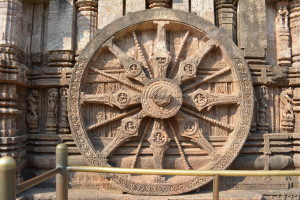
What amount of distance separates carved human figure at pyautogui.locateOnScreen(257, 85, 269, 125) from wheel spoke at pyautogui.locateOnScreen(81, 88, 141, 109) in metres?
2.64

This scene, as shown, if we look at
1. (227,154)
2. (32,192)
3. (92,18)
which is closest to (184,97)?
(227,154)

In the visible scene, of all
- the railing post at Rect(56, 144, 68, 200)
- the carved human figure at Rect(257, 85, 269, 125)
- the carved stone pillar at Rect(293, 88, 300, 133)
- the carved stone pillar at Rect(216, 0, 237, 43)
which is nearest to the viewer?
the railing post at Rect(56, 144, 68, 200)

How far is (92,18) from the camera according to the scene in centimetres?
525

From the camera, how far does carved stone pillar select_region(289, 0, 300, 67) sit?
519 centimetres

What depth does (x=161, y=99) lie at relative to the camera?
4305 mm

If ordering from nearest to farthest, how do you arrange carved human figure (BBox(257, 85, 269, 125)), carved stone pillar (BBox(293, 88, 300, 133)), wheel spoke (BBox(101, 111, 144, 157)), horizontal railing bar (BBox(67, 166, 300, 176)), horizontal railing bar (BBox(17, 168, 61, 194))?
1. horizontal railing bar (BBox(17, 168, 61, 194))
2. horizontal railing bar (BBox(67, 166, 300, 176))
3. wheel spoke (BBox(101, 111, 144, 157))
4. carved human figure (BBox(257, 85, 269, 125))
5. carved stone pillar (BBox(293, 88, 300, 133))

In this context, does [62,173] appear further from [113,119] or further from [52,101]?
[52,101]

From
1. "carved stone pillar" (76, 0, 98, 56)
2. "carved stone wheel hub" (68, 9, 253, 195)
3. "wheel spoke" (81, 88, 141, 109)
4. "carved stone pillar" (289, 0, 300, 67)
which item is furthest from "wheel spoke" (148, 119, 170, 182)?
"carved stone pillar" (289, 0, 300, 67)

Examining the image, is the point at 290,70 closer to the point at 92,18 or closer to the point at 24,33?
the point at 92,18

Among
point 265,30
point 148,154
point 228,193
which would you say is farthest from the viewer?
point 265,30

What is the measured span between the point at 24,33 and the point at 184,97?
3.95 metres

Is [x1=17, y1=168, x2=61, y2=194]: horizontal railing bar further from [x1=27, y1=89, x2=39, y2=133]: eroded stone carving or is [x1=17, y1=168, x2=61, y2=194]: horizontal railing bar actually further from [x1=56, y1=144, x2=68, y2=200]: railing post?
[x1=27, y1=89, x2=39, y2=133]: eroded stone carving

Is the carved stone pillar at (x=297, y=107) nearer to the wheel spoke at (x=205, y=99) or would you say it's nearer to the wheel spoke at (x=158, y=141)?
the wheel spoke at (x=205, y=99)

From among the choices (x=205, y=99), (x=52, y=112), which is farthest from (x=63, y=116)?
(x=205, y=99)
